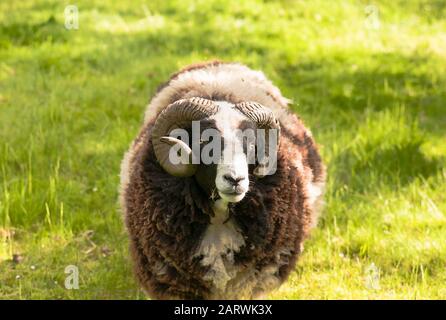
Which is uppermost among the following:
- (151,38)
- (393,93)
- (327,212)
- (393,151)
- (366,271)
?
(151,38)

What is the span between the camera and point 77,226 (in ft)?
18.7

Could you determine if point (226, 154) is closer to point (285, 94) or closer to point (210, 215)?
point (210, 215)

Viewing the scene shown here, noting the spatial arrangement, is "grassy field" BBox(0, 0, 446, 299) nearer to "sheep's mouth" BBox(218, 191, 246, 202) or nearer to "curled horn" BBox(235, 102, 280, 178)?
"curled horn" BBox(235, 102, 280, 178)

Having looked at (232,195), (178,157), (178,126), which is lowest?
(232,195)

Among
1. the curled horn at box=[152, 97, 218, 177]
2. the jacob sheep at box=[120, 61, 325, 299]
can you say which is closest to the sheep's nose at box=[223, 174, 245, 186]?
the jacob sheep at box=[120, 61, 325, 299]

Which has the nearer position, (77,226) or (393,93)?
(77,226)

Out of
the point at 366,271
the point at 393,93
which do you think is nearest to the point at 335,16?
the point at 393,93

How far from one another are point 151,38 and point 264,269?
511 centimetres

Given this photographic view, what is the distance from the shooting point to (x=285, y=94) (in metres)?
7.67

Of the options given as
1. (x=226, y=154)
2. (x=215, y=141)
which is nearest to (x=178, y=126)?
(x=215, y=141)

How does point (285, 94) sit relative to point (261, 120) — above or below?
above

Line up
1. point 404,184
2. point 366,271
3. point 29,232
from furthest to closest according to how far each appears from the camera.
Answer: point 404,184 < point 29,232 < point 366,271

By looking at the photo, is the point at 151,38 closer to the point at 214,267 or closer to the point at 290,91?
the point at 290,91

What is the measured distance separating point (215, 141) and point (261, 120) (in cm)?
37
